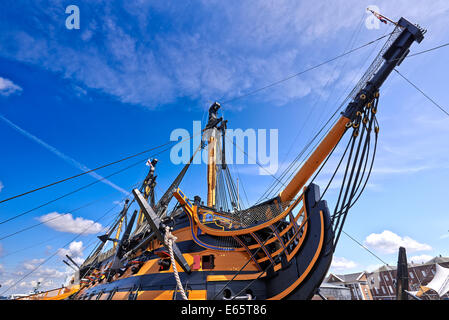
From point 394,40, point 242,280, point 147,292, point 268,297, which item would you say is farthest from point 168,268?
point 394,40

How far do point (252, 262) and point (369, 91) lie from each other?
779 centimetres

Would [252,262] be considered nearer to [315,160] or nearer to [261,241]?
[261,241]

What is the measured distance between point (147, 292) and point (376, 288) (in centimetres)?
5080

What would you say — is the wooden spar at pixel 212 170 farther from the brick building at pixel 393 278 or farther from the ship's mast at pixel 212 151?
the brick building at pixel 393 278

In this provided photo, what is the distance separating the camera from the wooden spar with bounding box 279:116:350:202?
7023mm

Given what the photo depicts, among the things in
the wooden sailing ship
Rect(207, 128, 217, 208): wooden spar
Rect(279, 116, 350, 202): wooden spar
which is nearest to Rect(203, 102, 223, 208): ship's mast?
Rect(207, 128, 217, 208): wooden spar

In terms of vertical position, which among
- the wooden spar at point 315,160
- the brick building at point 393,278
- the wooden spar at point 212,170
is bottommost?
the brick building at point 393,278

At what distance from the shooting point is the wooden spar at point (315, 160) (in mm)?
7023

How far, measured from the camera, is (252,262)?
8.84 meters

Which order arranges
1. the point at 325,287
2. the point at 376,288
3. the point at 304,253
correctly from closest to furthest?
1. the point at 304,253
2. the point at 325,287
3. the point at 376,288

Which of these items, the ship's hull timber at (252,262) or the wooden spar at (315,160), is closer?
the ship's hull timber at (252,262)

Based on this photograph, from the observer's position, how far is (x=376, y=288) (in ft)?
134

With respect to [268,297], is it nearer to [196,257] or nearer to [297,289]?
[297,289]

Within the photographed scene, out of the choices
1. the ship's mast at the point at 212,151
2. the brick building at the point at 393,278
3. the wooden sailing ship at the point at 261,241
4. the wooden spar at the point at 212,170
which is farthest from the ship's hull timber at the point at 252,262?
the brick building at the point at 393,278
